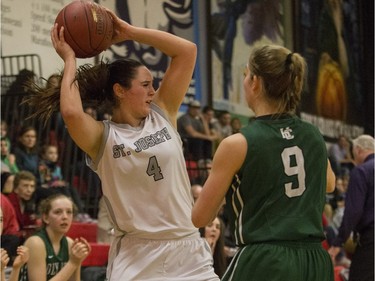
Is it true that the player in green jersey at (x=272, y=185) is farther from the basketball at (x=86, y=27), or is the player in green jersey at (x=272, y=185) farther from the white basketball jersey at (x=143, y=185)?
the basketball at (x=86, y=27)

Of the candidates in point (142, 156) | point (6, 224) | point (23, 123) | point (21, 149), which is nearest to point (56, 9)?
point (23, 123)

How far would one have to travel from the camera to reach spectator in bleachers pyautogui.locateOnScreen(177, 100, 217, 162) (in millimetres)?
12133

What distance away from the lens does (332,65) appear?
60.8 feet

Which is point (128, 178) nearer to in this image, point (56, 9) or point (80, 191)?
point (80, 191)

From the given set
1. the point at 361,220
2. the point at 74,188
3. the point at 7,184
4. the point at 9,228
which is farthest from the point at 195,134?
the point at 361,220

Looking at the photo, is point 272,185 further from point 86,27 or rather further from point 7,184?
point 7,184

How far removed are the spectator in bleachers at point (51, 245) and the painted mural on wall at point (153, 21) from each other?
6.25 meters

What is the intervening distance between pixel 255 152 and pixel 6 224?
4.73 metres

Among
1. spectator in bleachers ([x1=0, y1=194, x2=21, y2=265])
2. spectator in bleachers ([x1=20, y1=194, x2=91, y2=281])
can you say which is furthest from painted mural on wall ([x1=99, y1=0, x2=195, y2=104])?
spectator in bleachers ([x1=20, y1=194, x2=91, y2=281])

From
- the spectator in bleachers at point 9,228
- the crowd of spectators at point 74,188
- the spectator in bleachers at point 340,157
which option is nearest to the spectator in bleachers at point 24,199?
the crowd of spectators at point 74,188

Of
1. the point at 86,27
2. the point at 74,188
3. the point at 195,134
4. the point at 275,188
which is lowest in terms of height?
the point at 74,188

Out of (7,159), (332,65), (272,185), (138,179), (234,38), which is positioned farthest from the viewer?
(332,65)

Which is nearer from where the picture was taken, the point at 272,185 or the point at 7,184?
the point at 272,185

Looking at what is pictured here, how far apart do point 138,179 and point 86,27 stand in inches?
30.7
